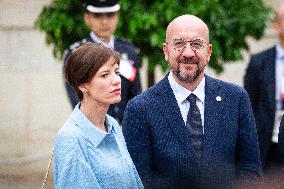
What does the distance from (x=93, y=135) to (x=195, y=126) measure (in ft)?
2.71

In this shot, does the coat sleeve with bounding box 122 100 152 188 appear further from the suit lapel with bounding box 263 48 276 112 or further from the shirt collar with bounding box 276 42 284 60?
the shirt collar with bounding box 276 42 284 60

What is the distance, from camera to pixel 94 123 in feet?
14.6

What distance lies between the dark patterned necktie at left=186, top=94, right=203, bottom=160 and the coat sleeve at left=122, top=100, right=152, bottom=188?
8.4 inches

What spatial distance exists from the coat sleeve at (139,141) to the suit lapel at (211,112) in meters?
0.29

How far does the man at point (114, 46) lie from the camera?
691 centimetres

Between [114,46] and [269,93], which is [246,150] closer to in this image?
[269,93]

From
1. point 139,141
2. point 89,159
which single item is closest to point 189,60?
point 139,141

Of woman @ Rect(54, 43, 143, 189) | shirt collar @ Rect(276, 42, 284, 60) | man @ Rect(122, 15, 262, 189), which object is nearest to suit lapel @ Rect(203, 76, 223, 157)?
man @ Rect(122, 15, 262, 189)

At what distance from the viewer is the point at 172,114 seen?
5.04 meters

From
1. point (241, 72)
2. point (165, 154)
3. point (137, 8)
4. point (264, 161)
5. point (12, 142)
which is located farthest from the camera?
point (241, 72)

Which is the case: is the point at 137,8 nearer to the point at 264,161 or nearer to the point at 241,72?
the point at 264,161

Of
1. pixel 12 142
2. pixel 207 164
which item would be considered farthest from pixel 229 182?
pixel 12 142

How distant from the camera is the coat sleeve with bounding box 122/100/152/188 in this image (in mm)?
4949

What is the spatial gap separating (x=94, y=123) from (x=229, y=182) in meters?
0.92
